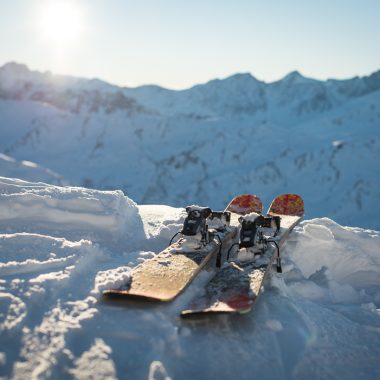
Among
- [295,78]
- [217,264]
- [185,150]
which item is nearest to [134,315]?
[217,264]

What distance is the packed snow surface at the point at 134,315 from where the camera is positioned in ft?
10.5

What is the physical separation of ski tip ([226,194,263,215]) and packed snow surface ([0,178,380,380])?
1842mm

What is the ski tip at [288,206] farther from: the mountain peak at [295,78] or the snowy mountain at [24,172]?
the mountain peak at [295,78]

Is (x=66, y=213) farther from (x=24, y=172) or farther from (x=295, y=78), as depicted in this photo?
(x=295, y=78)

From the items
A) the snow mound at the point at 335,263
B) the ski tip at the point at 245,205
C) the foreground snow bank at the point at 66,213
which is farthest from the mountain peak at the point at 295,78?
the foreground snow bank at the point at 66,213

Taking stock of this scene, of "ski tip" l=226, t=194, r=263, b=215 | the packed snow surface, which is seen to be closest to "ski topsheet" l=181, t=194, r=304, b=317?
the packed snow surface

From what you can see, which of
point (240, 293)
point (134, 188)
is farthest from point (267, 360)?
point (134, 188)

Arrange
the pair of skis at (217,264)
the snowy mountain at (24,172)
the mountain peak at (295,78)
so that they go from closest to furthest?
the pair of skis at (217,264), the snowy mountain at (24,172), the mountain peak at (295,78)

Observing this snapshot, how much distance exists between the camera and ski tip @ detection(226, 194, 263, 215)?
8.27 m

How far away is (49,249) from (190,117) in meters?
49.5

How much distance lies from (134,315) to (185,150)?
4385 centimetres

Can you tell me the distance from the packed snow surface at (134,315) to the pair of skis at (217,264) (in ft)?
0.49

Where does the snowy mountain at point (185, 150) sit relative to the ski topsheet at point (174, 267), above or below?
above

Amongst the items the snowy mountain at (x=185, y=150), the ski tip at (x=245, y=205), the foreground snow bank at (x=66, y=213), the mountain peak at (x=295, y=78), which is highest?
the mountain peak at (x=295, y=78)
